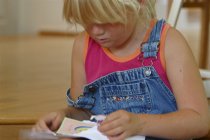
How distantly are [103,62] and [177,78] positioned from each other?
6.3 inches

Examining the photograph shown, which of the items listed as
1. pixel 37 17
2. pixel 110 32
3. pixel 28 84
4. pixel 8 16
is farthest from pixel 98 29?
pixel 37 17

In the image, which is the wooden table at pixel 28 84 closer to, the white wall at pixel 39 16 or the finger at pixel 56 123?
the finger at pixel 56 123

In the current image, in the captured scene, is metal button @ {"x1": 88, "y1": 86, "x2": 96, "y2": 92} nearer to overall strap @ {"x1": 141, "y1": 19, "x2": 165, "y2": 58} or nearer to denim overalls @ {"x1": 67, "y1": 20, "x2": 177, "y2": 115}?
denim overalls @ {"x1": 67, "y1": 20, "x2": 177, "y2": 115}

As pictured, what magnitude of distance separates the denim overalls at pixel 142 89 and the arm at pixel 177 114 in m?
0.03

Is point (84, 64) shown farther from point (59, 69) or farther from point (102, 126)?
point (59, 69)

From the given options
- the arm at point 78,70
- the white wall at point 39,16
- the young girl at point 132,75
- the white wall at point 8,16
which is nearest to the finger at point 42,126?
the young girl at point 132,75

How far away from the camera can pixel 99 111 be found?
940 mm

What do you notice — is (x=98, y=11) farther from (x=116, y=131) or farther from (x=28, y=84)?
(x=28, y=84)

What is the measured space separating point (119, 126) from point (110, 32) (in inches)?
6.8

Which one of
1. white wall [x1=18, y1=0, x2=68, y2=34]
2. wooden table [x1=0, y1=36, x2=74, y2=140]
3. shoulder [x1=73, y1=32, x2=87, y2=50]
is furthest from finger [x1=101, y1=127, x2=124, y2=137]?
white wall [x1=18, y1=0, x2=68, y2=34]

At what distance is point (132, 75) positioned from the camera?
89 cm

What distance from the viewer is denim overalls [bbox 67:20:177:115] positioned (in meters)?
0.88

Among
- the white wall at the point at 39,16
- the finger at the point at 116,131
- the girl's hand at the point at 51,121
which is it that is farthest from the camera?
the white wall at the point at 39,16

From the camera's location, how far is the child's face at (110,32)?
2.74 ft
